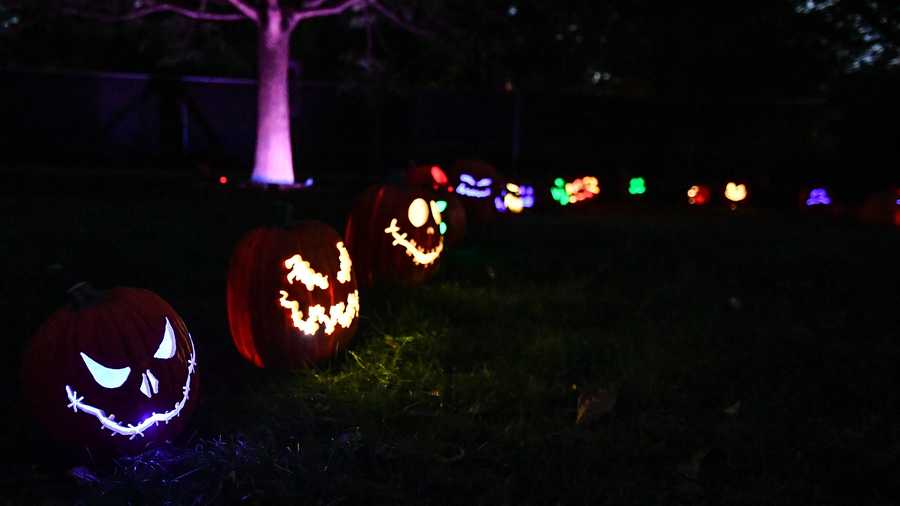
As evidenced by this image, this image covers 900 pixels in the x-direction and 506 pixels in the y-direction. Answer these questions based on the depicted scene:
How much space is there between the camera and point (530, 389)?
306 cm

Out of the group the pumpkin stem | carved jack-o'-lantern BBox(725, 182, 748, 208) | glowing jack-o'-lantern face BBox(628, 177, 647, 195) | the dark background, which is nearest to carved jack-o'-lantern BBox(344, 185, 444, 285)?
the pumpkin stem

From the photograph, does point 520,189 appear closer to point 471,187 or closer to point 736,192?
point 471,187

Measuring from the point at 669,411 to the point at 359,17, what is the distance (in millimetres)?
10273

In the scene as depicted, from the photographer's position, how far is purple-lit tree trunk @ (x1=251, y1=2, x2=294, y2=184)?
11047 millimetres

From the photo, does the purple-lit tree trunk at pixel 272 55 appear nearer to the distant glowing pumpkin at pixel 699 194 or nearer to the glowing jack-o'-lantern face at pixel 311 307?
the distant glowing pumpkin at pixel 699 194

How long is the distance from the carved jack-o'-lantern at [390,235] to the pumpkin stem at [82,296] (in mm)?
2057

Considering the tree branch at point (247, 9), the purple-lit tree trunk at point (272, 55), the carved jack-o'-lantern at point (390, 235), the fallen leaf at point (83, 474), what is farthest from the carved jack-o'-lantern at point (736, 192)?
the fallen leaf at point (83, 474)

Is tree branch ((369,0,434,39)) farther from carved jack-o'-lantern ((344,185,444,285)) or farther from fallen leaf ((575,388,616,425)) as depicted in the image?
fallen leaf ((575,388,616,425))

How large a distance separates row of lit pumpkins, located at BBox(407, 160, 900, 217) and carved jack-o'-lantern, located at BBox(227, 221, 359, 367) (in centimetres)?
310

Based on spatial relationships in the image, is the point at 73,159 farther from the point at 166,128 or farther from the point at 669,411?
the point at 669,411

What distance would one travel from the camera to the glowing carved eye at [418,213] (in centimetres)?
461

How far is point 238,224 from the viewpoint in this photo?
679cm

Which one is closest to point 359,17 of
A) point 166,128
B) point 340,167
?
point 340,167

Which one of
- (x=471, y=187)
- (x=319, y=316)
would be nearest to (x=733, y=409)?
(x=319, y=316)
